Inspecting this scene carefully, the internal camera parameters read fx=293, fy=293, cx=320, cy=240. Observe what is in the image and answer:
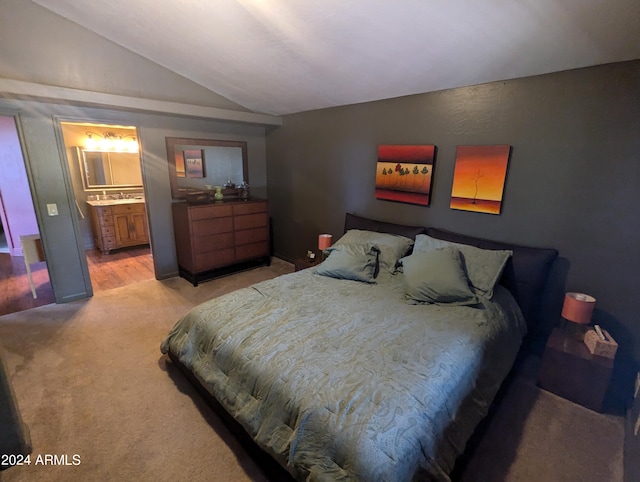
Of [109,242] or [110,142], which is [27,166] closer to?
[109,242]

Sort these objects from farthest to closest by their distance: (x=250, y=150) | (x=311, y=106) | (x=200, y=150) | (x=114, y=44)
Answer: (x=250, y=150) < (x=200, y=150) < (x=311, y=106) < (x=114, y=44)

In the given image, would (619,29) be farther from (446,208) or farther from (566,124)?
(446,208)

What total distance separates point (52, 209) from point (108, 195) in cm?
232

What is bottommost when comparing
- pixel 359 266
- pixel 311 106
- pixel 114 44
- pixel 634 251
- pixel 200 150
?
pixel 359 266

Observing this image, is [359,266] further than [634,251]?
Yes

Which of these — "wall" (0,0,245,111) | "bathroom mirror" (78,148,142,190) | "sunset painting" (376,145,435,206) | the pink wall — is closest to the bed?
"sunset painting" (376,145,435,206)

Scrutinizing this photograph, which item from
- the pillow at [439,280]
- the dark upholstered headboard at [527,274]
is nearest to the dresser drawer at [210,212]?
the pillow at [439,280]

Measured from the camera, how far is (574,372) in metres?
1.98

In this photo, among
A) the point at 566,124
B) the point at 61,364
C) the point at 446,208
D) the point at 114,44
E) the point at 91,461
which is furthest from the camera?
the point at 114,44

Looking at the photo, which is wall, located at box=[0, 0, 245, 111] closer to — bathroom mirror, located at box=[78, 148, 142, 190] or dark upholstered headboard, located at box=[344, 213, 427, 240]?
bathroom mirror, located at box=[78, 148, 142, 190]

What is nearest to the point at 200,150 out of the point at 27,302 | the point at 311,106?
the point at 311,106

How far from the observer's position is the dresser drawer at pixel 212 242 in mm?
3730

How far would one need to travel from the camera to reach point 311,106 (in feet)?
12.3

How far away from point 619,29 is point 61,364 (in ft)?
14.3
